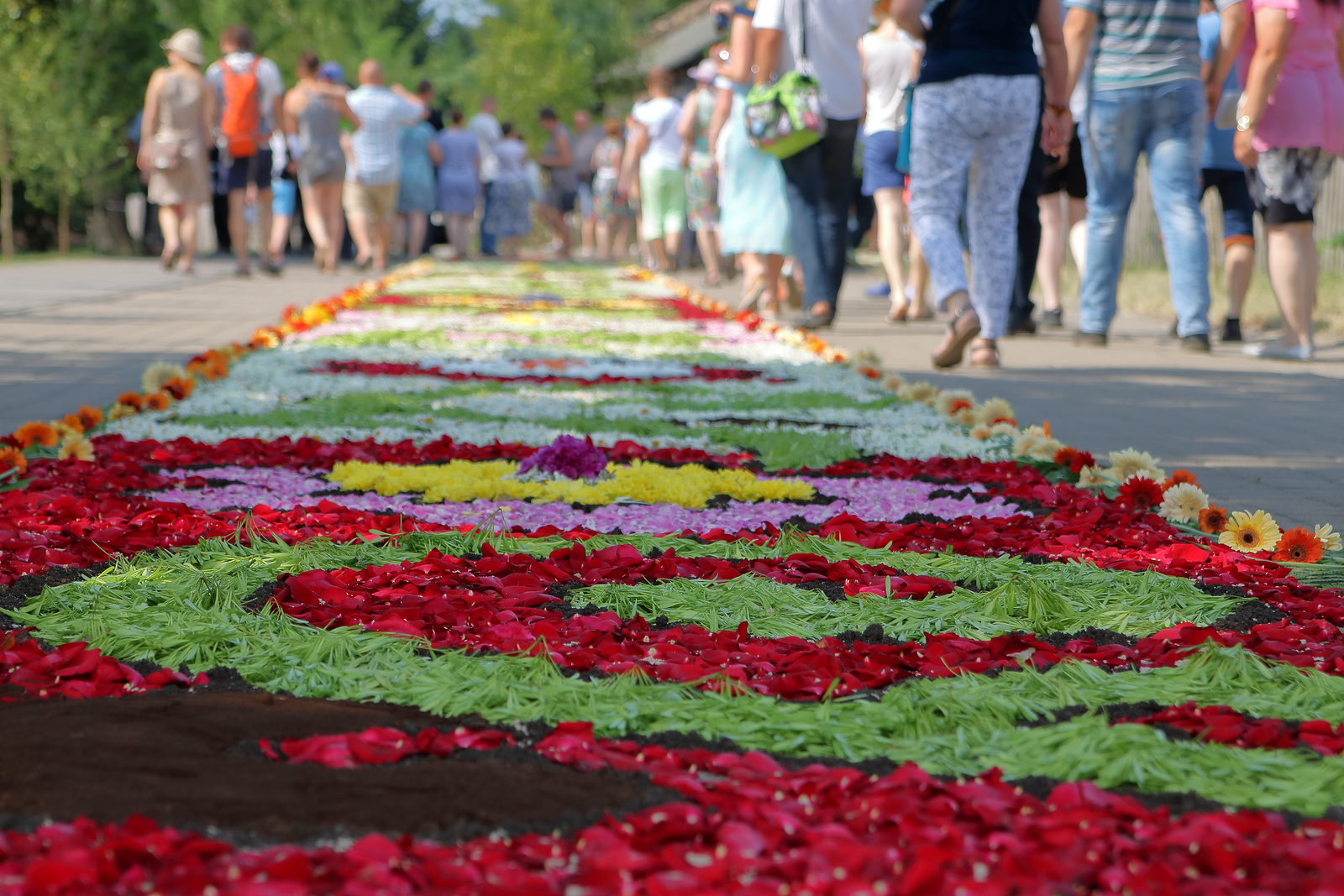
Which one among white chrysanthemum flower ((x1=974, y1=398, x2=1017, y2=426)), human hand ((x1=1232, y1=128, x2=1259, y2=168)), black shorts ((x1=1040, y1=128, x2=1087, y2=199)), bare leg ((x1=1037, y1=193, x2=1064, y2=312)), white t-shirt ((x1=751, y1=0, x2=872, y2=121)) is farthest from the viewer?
bare leg ((x1=1037, y1=193, x2=1064, y2=312))

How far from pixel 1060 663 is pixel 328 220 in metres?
16.8

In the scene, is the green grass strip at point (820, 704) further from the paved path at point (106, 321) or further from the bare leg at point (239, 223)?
the bare leg at point (239, 223)

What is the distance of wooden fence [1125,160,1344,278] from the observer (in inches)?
623

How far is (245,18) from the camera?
29.1m

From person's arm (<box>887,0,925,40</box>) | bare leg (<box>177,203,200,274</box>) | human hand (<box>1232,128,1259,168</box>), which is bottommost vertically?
bare leg (<box>177,203,200,274</box>)

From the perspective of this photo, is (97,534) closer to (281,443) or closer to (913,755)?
(281,443)

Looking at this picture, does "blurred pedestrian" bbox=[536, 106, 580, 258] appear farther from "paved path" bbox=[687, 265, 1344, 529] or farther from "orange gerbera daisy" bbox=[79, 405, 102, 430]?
"orange gerbera daisy" bbox=[79, 405, 102, 430]

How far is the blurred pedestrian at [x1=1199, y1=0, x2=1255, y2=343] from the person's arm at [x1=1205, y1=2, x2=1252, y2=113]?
35 cm

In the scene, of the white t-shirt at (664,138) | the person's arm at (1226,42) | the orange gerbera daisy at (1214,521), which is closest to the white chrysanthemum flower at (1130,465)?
the orange gerbera daisy at (1214,521)

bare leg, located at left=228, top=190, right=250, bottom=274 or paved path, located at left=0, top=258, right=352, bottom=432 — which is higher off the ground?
bare leg, located at left=228, top=190, right=250, bottom=274

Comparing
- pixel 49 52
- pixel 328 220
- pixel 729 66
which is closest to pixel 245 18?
pixel 49 52

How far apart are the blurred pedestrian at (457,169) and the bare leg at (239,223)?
635 cm

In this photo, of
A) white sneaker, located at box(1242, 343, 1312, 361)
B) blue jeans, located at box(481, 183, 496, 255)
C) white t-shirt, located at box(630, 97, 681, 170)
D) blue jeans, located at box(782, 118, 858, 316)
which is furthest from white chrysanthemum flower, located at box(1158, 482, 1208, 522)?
blue jeans, located at box(481, 183, 496, 255)

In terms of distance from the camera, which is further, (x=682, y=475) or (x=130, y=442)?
(x=130, y=442)
